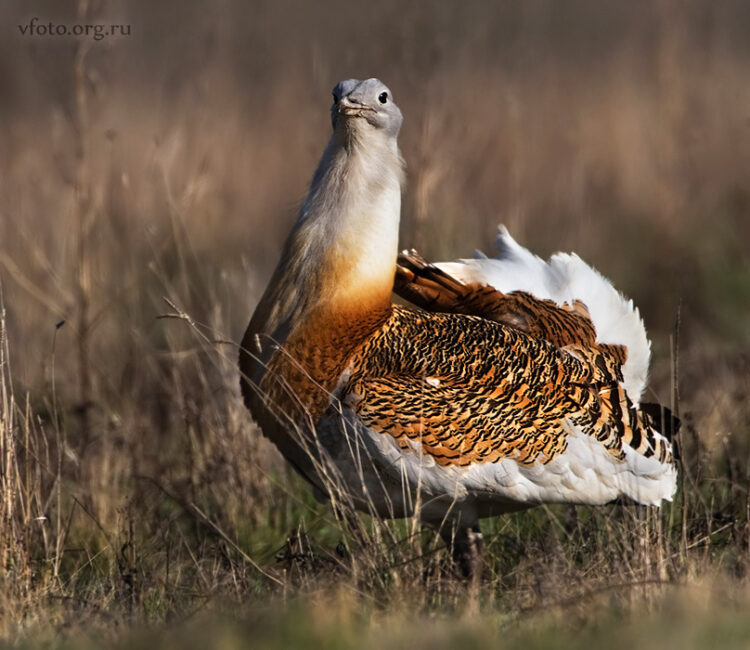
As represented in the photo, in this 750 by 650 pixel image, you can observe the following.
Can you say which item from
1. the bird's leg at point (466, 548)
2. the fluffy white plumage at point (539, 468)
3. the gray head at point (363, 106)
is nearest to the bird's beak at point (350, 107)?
the gray head at point (363, 106)

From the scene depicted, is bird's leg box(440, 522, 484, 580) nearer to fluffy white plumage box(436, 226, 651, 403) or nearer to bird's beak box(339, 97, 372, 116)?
fluffy white plumage box(436, 226, 651, 403)

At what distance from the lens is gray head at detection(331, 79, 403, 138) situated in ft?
11.9

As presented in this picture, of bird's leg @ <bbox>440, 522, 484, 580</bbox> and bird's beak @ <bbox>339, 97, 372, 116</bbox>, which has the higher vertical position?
bird's beak @ <bbox>339, 97, 372, 116</bbox>

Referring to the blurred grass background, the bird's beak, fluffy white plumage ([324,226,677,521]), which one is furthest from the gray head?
the blurred grass background

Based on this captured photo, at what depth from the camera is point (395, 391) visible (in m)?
3.46

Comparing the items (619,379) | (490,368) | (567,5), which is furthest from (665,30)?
(490,368)

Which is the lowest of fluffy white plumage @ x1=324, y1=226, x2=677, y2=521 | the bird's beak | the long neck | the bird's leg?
the bird's leg

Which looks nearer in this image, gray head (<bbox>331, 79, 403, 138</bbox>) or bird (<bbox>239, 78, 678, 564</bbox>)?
bird (<bbox>239, 78, 678, 564</bbox>)

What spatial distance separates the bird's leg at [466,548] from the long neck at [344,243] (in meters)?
0.74

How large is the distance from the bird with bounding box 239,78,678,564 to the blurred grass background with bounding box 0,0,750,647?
167mm

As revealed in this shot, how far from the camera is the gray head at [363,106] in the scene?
3.62 m

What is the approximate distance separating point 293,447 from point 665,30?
17.8ft

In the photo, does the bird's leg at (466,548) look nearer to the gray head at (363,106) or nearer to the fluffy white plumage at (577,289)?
the fluffy white plumage at (577,289)

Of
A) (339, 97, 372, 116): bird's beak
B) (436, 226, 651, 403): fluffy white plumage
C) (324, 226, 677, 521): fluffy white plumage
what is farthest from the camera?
(436, 226, 651, 403): fluffy white plumage
